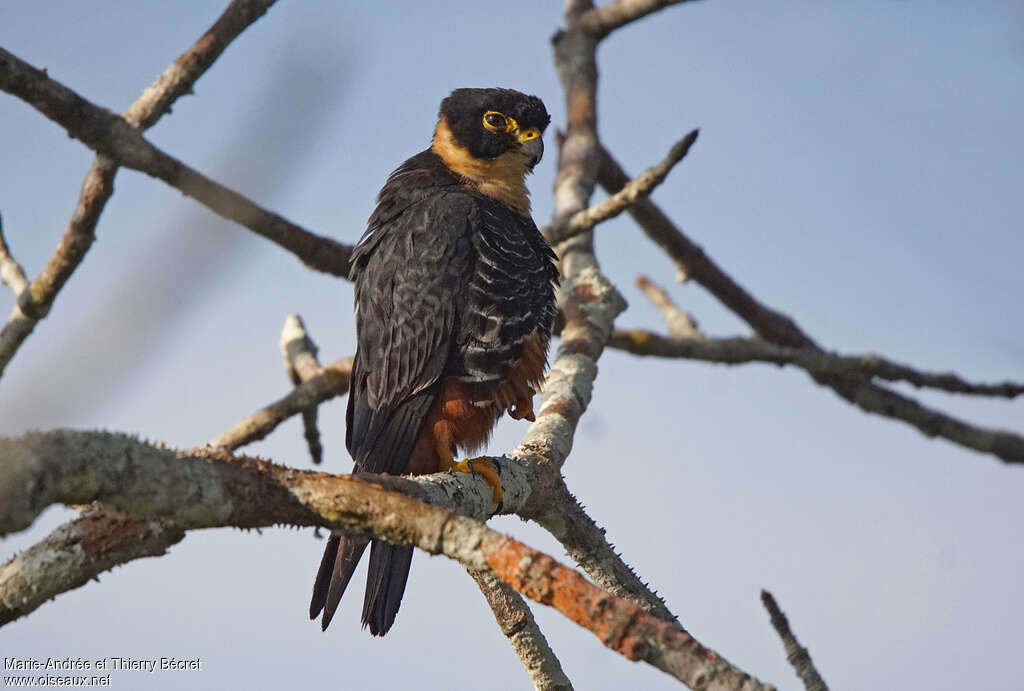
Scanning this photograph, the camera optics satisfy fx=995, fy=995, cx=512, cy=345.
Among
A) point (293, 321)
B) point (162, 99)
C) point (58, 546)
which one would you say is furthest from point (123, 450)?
point (293, 321)

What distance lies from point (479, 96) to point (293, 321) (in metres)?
2.34

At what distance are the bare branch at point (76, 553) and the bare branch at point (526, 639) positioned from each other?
1.92 m

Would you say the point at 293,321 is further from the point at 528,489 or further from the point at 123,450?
the point at 123,450

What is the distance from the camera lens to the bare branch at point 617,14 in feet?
29.2

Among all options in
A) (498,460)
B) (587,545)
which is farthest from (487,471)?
(587,545)

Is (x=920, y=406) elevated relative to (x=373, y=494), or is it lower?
elevated

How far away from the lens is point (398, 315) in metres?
4.96

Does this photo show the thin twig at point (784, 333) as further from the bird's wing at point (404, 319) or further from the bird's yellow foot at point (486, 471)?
the bird's yellow foot at point (486, 471)

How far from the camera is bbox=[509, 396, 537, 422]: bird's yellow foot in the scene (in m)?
5.20

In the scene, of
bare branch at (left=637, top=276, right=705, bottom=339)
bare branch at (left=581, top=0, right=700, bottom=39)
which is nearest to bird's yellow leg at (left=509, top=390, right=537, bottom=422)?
bare branch at (left=637, top=276, right=705, bottom=339)

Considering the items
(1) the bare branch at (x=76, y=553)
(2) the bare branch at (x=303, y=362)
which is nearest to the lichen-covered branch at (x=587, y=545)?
(1) the bare branch at (x=76, y=553)

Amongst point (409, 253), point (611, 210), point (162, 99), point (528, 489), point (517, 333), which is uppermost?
point (162, 99)

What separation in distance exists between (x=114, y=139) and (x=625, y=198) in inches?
113

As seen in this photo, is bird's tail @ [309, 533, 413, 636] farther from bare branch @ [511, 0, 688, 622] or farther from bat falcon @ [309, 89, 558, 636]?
bare branch @ [511, 0, 688, 622]
